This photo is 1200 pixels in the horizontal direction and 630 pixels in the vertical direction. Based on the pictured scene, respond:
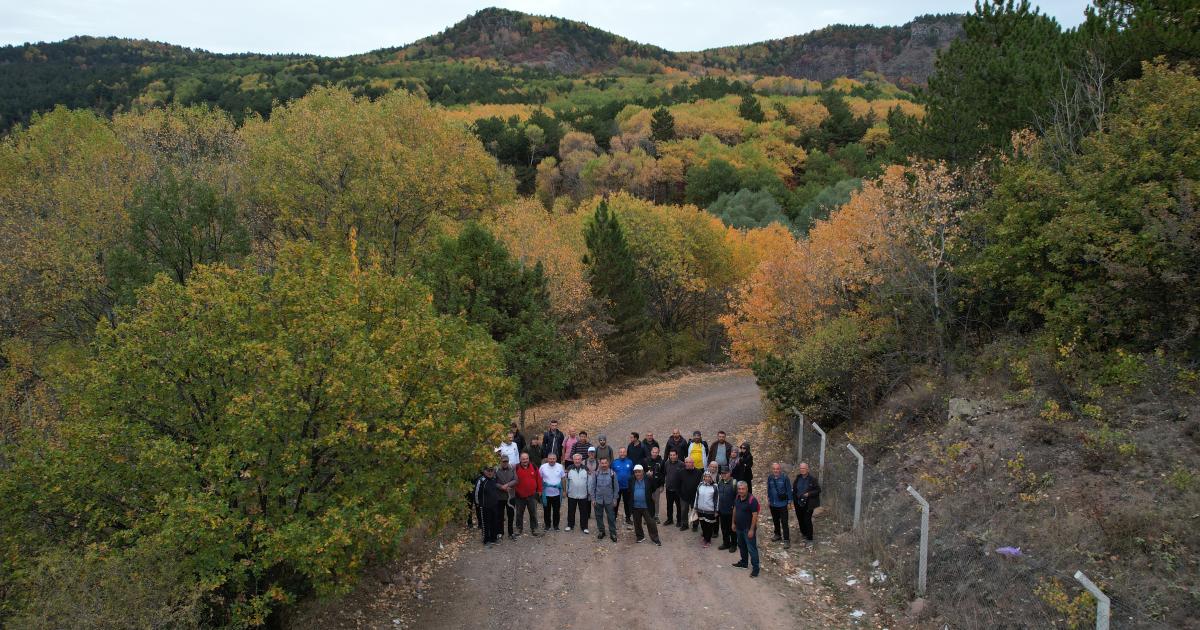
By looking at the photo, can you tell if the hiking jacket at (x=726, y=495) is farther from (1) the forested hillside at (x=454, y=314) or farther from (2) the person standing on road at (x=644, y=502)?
(1) the forested hillside at (x=454, y=314)

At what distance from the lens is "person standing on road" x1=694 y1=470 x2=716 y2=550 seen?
531 inches

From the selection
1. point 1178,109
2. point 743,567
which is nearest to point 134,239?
point 743,567

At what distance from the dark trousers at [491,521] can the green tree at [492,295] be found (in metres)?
8.71

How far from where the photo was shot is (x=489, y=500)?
44.9ft

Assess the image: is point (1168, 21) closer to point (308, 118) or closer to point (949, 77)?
point (949, 77)

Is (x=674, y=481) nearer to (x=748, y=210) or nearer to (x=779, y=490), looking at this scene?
(x=779, y=490)

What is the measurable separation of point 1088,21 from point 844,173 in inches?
2246

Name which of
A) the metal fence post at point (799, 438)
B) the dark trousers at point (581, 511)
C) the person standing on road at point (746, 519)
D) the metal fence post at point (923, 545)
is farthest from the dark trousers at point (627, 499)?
the metal fence post at point (799, 438)

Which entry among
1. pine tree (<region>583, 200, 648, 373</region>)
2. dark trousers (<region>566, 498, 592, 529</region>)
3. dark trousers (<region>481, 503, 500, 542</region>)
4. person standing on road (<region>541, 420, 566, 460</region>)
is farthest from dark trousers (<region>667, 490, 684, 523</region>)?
pine tree (<region>583, 200, 648, 373</region>)

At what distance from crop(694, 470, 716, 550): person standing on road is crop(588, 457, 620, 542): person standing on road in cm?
163

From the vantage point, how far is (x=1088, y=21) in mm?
20250

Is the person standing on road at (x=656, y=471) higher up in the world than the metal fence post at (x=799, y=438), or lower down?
higher up

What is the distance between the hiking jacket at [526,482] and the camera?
13797 millimetres

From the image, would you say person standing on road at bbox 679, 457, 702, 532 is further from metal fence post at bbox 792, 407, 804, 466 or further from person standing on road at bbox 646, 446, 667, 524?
metal fence post at bbox 792, 407, 804, 466
